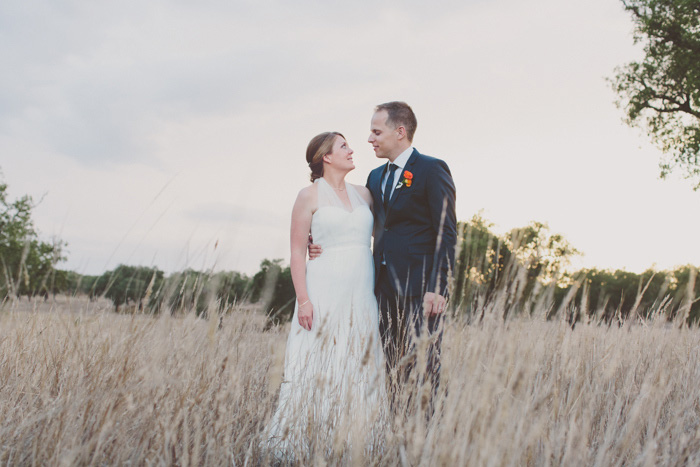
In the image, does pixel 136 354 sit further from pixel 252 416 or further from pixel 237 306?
pixel 237 306

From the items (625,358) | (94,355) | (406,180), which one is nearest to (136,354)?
(94,355)

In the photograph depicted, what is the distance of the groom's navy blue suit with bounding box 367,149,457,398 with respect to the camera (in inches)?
146

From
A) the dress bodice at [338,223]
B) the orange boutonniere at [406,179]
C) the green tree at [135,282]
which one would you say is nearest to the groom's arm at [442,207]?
the orange boutonniere at [406,179]

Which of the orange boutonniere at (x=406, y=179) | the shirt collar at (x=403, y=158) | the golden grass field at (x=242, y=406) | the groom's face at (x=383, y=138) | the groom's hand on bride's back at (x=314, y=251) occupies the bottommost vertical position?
the golden grass field at (x=242, y=406)

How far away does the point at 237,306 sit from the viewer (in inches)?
167

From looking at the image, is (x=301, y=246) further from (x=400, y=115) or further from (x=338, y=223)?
(x=400, y=115)

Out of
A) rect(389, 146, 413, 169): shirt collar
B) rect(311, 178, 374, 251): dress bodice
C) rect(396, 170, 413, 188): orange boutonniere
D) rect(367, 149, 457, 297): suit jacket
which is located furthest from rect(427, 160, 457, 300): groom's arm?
rect(311, 178, 374, 251): dress bodice

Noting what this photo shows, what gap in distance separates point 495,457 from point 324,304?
2254mm

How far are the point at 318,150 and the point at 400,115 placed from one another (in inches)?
27.3

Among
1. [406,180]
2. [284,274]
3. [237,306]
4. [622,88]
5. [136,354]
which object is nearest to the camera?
[136,354]

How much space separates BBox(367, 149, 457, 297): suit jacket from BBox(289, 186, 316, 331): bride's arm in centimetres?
56

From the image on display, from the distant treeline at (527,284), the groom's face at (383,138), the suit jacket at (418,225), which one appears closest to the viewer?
the distant treeline at (527,284)

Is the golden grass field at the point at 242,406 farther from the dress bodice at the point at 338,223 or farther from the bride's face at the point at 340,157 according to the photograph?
the bride's face at the point at 340,157

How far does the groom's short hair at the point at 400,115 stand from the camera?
418 centimetres
